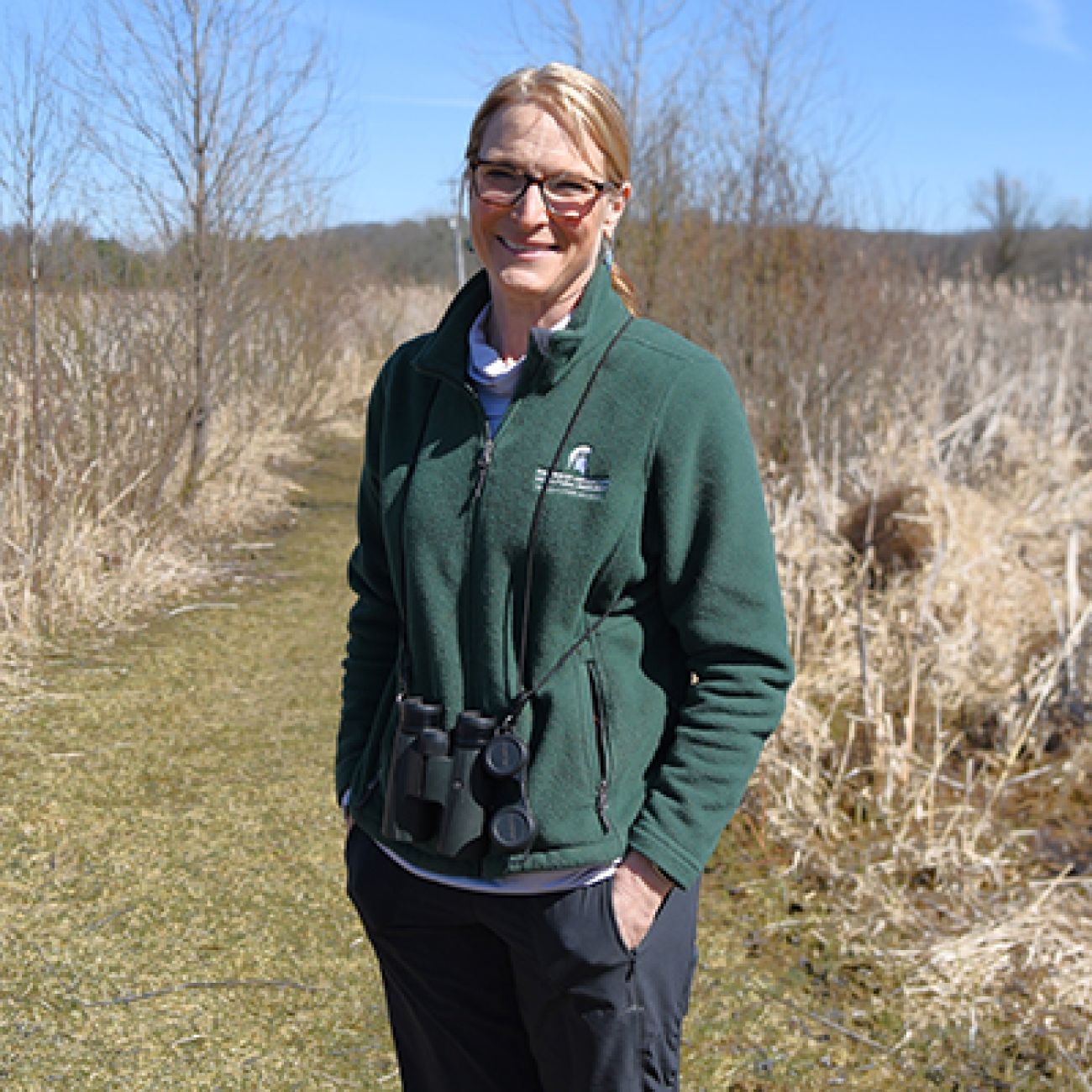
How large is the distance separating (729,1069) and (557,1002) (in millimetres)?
1473

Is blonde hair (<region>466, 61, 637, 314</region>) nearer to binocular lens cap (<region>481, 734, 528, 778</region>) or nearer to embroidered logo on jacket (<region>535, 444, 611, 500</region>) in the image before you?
embroidered logo on jacket (<region>535, 444, 611, 500</region>)

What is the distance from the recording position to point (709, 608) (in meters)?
1.46

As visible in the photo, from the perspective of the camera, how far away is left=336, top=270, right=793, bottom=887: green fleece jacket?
1.46 metres

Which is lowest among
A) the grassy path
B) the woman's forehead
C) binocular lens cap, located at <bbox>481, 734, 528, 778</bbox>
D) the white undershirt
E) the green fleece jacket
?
the grassy path

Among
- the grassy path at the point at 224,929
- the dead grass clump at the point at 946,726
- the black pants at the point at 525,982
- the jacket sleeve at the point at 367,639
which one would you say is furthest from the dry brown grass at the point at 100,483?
the black pants at the point at 525,982

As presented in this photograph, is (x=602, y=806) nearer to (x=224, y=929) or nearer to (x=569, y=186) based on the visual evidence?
(x=569, y=186)

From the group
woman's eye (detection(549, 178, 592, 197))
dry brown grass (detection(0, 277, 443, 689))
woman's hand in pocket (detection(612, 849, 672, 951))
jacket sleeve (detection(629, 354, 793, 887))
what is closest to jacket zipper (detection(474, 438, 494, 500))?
jacket sleeve (detection(629, 354, 793, 887))

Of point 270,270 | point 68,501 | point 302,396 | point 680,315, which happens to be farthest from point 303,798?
point 302,396

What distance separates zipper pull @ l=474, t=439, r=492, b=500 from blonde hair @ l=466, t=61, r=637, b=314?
39 cm

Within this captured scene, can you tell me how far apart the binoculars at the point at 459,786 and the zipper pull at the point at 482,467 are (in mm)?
283

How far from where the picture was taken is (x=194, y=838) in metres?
3.79

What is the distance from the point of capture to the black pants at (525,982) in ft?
4.86

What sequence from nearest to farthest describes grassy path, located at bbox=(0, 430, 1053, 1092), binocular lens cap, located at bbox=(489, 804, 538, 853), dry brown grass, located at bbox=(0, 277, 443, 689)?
binocular lens cap, located at bbox=(489, 804, 538, 853), grassy path, located at bbox=(0, 430, 1053, 1092), dry brown grass, located at bbox=(0, 277, 443, 689)

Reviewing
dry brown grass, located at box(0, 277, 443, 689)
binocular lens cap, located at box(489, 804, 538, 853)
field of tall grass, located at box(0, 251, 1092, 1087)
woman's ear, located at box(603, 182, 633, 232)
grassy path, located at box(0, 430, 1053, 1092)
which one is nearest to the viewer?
binocular lens cap, located at box(489, 804, 538, 853)
